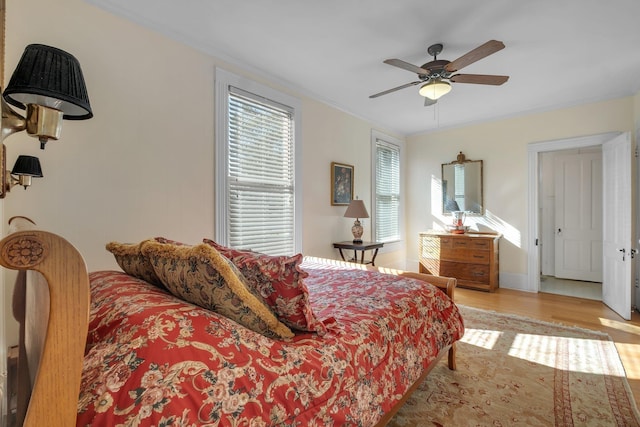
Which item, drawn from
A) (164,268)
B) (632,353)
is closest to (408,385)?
(164,268)

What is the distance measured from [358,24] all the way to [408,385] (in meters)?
2.60

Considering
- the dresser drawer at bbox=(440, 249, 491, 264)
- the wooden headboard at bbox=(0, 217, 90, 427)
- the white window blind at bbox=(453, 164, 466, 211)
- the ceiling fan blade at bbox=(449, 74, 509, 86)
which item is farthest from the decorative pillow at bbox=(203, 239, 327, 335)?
the white window blind at bbox=(453, 164, 466, 211)

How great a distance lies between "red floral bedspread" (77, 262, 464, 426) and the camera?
0.74 meters

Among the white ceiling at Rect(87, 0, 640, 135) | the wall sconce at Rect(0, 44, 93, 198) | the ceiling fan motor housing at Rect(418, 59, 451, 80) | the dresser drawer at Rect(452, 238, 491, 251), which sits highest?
the white ceiling at Rect(87, 0, 640, 135)

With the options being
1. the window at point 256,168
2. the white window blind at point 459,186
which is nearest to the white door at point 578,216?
the white window blind at point 459,186

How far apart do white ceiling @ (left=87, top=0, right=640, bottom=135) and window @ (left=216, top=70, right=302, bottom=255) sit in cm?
31

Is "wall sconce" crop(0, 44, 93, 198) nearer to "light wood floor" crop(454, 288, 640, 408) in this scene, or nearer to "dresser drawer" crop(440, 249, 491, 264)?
"light wood floor" crop(454, 288, 640, 408)

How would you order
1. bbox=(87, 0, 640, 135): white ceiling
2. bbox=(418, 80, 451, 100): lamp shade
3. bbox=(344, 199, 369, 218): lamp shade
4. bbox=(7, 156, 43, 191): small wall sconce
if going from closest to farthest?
bbox=(7, 156, 43, 191): small wall sconce, bbox=(87, 0, 640, 135): white ceiling, bbox=(418, 80, 451, 100): lamp shade, bbox=(344, 199, 369, 218): lamp shade

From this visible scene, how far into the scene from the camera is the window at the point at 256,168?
2998 millimetres

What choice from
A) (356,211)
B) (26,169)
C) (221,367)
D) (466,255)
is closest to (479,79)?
(356,211)

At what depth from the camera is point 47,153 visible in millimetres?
1993

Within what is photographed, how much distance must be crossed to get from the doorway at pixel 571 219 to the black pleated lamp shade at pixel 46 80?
606 centimetres

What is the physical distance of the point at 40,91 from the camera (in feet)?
3.10

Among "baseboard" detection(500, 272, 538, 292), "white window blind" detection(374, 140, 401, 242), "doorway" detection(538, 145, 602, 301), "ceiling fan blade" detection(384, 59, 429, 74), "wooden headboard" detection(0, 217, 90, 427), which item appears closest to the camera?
"wooden headboard" detection(0, 217, 90, 427)
